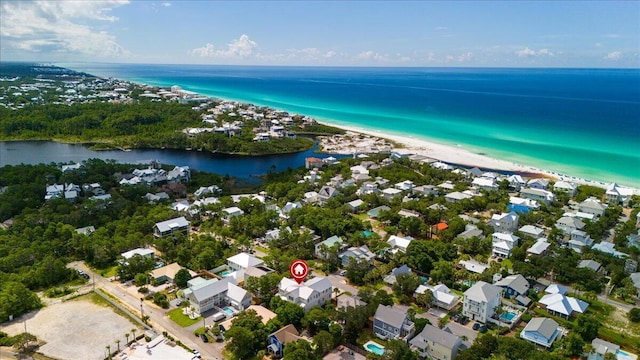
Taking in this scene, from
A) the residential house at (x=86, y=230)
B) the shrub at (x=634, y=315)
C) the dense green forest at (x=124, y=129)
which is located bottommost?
the shrub at (x=634, y=315)

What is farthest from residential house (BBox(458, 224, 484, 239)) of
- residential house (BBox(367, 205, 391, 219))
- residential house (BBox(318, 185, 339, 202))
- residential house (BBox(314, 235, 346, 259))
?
residential house (BBox(318, 185, 339, 202))

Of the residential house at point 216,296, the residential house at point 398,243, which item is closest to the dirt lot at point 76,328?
the residential house at point 216,296

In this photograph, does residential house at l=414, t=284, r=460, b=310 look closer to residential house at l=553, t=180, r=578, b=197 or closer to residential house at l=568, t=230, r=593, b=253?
residential house at l=568, t=230, r=593, b=253

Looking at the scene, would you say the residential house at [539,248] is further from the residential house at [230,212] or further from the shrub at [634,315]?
the residential house at [230,212]

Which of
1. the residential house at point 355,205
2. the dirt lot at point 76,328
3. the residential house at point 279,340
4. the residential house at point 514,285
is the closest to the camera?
the residential house at point 279,340

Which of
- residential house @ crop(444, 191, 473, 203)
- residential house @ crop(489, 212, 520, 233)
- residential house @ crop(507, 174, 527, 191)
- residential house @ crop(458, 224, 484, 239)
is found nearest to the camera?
Result: residential house @ crop(458, 224, 484, 239)

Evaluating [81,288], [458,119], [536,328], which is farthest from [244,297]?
[458,119]

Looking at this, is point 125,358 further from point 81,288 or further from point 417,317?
point 417,317
